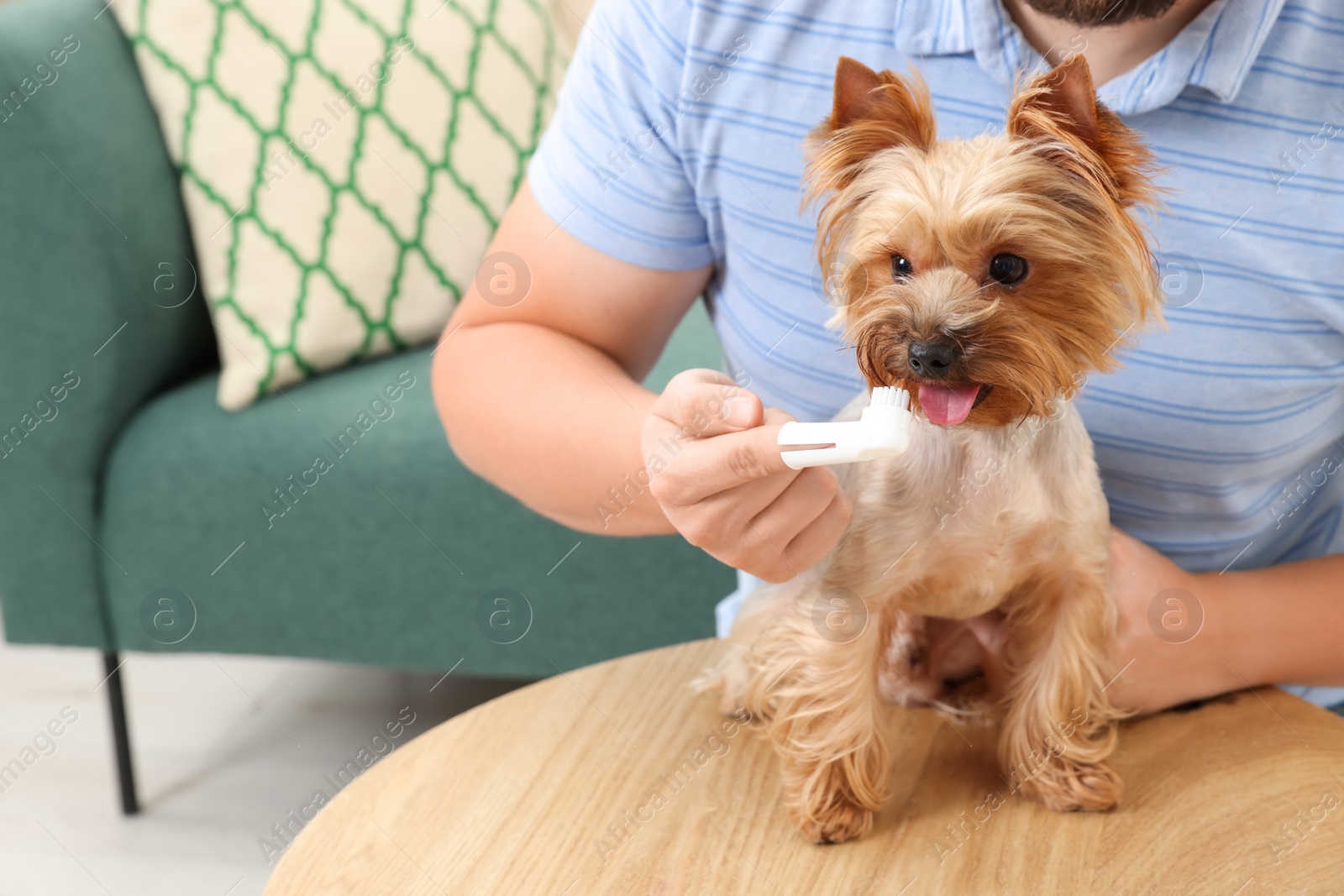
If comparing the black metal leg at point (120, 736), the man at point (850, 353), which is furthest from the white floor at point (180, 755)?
the man at point (850, 353)

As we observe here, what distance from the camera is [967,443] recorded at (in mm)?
824

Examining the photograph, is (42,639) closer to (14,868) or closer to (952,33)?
(14,868)

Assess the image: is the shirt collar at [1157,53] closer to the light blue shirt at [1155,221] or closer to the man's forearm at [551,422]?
the light blue shirt at [1155,221]

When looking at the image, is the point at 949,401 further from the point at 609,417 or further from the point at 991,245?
the point at 609,417

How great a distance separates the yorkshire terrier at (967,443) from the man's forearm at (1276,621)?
0.14 metres

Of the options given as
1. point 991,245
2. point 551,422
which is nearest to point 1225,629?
point 991,245

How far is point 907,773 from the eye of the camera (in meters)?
0.91

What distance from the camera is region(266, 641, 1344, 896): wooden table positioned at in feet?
2.63

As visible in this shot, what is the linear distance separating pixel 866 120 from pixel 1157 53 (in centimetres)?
29

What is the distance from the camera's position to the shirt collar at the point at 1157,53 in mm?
862

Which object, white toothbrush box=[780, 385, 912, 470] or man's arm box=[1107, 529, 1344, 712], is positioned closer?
white toothbrush box=[780, 385, 912, 470]

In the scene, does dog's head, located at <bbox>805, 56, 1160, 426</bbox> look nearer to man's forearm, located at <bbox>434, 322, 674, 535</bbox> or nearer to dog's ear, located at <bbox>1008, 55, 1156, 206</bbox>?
dog's ear, located at <bbox>1008, 55, 1156, 206</bbox>

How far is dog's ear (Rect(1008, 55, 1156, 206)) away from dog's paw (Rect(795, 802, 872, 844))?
46 centimetres

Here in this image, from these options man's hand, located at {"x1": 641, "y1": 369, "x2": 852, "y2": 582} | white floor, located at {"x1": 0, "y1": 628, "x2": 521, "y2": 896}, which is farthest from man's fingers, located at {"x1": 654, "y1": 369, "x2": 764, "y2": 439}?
white floor, located at {"x1": 0, "y1": 628, "x2": 521, "y2": 896}
